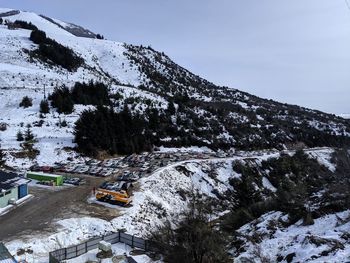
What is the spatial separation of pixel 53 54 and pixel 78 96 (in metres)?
32.7

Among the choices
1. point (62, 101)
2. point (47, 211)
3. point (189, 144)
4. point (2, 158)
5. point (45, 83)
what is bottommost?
point (47, 211)

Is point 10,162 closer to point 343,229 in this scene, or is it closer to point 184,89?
point 343,229

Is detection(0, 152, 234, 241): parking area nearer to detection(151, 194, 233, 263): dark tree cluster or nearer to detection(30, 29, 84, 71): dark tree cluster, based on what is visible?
detection(151, 194, 233, 263): dark tree cluster

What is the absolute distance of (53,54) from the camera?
9606cm

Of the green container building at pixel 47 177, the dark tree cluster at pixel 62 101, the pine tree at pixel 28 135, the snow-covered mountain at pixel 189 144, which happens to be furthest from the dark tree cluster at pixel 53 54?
the green container building at pixel 47 177

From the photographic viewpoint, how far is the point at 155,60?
138m

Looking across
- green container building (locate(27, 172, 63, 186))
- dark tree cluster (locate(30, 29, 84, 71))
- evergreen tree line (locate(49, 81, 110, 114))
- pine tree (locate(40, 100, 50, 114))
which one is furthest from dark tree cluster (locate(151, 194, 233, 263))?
dark tree cluster (locate(30, 29, 84, 71))

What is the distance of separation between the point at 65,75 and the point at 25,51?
14.0 m

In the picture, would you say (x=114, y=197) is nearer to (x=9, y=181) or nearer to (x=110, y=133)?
(x=9, y=181)

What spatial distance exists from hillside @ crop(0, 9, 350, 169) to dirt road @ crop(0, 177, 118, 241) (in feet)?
41.8

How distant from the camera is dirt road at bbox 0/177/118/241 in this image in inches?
1099

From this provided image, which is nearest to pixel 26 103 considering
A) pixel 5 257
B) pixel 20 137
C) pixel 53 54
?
pixel 20 137

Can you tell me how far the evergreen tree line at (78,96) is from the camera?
6388 centimetres

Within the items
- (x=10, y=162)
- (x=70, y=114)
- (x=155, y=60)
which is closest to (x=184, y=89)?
(x=155, y=60)
